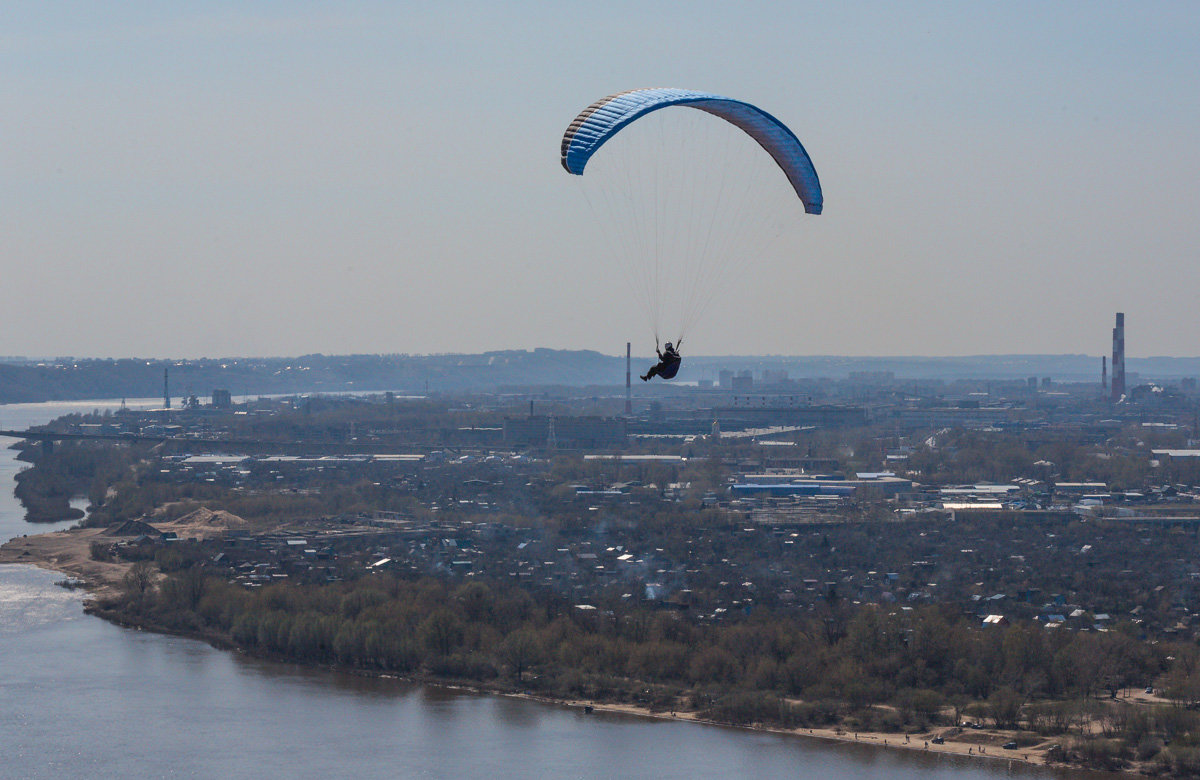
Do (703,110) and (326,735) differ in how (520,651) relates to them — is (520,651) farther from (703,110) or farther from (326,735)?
(703,110)

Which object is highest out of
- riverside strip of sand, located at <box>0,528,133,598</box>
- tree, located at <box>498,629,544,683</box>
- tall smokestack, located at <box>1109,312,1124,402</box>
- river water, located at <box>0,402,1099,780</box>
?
tall smokestack, located at <box>1109,312,1124,402</box>

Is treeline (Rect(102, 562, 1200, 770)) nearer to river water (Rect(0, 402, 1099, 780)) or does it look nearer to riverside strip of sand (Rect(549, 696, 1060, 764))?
riverside strip of sand (Rect(549, 696, 1060, 764))

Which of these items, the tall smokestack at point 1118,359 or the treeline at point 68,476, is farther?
the tall smokestack at point 1118,359

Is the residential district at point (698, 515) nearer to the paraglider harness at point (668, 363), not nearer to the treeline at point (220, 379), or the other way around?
the paraglider harness at point (668, 363)

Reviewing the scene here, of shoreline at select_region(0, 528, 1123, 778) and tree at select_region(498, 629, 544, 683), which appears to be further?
tree at select_region(498, 629, 544, 683)

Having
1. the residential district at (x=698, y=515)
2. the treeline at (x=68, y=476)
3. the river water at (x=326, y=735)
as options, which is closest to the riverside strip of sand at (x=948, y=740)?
the river water at (x=326, y=735)

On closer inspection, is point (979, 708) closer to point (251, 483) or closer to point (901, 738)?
point (901, 738)

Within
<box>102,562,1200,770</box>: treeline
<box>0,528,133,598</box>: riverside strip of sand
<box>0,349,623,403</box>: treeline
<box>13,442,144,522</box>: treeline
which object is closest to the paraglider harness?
<box>102,562,1200,770</box>: treeline
